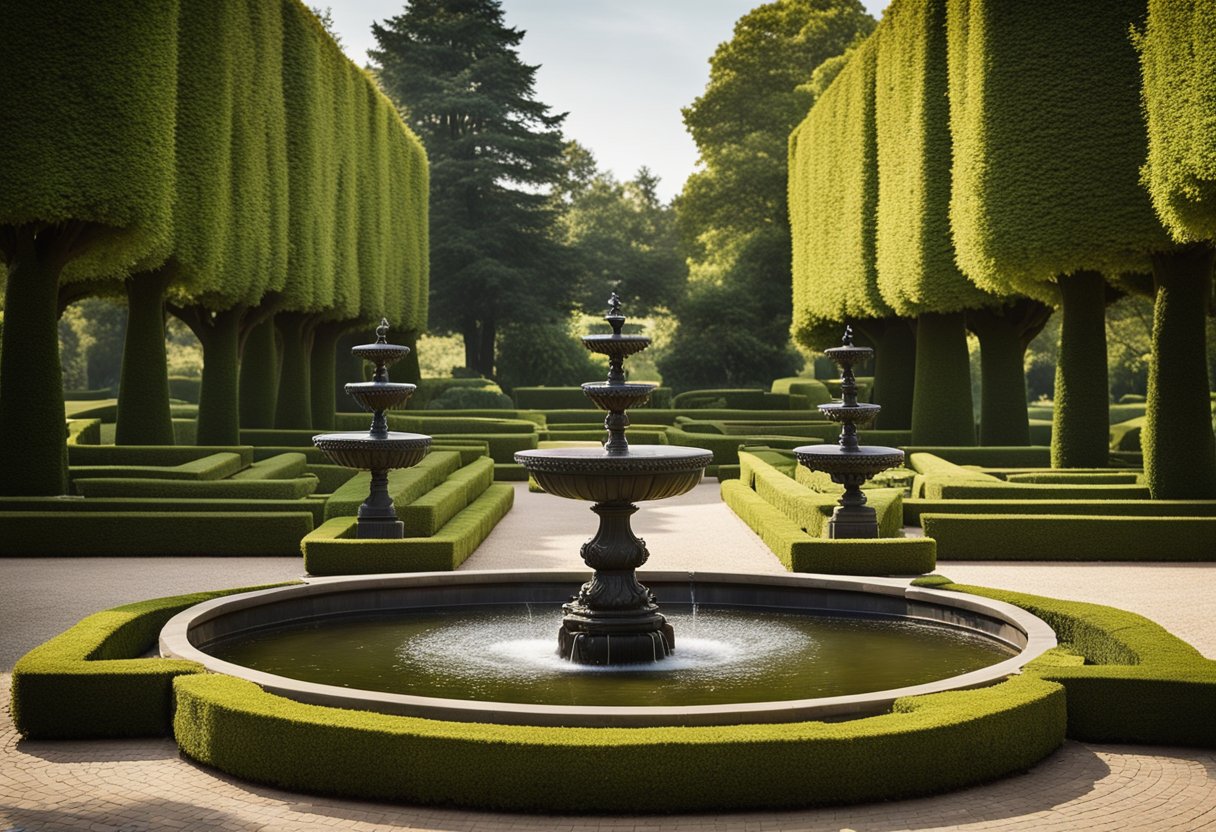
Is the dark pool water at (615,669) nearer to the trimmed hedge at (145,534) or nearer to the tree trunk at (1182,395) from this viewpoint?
the trimmed hedge at (145,534)

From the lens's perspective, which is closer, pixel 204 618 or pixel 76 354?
pixel 204 618

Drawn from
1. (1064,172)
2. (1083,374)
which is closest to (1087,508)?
(1083,374)

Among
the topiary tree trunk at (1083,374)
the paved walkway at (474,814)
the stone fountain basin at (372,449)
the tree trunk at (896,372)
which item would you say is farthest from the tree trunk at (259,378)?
the paved walkway at (474,814)

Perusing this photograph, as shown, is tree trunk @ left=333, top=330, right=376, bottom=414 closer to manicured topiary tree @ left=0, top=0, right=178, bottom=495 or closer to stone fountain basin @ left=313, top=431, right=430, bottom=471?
manicured topiary tree @ left=0, top=0, right=178, bottom=495

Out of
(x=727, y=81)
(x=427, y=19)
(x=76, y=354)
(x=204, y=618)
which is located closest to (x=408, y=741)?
(x=204, y=618)

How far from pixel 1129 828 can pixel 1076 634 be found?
4.34 metres

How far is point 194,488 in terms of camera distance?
65.1 feet

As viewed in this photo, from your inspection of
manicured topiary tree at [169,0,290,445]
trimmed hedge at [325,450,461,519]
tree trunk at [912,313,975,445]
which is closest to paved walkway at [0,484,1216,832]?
trimmed hedge at [325,450,461,519]

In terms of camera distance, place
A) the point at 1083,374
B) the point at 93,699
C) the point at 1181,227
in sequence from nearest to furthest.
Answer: the point at 93,699 < the point at 1181,227 < the point at 1083,374

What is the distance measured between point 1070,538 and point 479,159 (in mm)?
45059

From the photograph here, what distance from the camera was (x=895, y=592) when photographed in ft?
41.5

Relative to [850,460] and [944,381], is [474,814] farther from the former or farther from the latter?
[944,381]

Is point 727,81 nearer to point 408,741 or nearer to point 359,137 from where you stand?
point 359,137

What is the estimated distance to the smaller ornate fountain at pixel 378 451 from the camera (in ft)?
53.9
